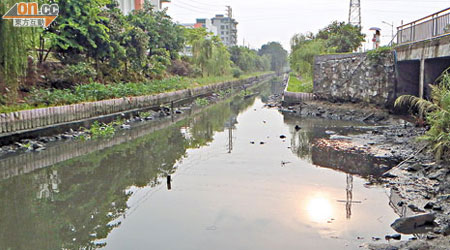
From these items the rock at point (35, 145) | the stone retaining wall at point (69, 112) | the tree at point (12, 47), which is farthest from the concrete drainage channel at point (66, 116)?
the tree at point (12, 47)

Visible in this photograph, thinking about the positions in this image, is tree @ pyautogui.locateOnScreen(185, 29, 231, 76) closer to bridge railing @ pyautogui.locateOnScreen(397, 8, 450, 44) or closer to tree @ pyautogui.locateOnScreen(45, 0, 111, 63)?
tree @ pyautogui.locateOnScreen(45, 0, 111, 63)

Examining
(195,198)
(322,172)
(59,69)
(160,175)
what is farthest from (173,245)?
(59,69)

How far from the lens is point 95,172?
1141cm

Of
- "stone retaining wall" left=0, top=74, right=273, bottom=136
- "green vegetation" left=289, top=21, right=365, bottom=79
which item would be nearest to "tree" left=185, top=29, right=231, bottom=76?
"green vegetation" left=289, top=21, right=365, bottom=79

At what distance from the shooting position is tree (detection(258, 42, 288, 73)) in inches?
4769

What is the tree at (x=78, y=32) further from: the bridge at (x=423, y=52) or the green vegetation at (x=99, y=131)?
the bridge at (x=423, y=52)

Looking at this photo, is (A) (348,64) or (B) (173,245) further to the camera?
(A) (348,64)

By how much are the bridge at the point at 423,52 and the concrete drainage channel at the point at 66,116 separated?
13.5 meters

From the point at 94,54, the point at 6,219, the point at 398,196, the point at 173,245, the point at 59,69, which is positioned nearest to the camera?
the point at 173,245

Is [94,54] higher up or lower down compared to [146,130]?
higher up

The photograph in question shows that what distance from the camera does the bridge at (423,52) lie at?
46.4ft

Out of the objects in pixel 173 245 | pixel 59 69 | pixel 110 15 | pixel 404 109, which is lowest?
pixel 173 245

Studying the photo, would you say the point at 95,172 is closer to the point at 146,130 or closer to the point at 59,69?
the point at 146,130

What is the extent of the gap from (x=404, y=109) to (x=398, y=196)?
40.7 ft
